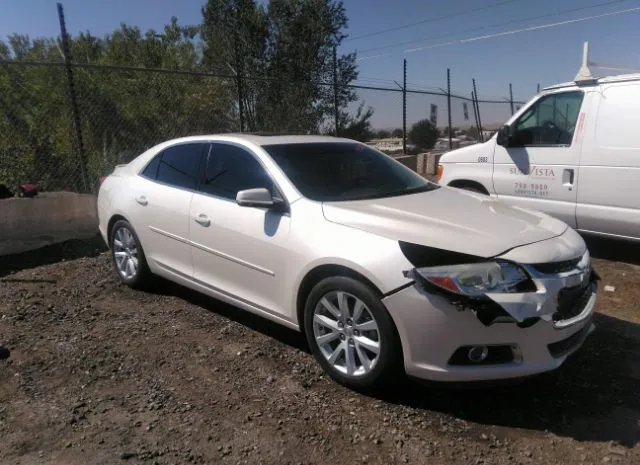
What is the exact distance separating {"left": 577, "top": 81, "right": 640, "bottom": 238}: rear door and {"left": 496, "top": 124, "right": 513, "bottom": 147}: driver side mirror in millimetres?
836

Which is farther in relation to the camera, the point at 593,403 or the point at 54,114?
the point at 54,114

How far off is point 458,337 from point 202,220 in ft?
7.11

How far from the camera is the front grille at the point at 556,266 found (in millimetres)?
2988

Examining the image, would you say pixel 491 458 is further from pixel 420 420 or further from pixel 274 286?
pixel 274 286

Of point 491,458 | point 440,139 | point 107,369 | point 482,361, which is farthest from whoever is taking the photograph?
point 440,139

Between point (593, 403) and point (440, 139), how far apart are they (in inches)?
574

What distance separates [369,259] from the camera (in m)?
3.05

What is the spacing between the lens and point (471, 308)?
9.25ft

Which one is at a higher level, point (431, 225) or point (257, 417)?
point (431, 225)

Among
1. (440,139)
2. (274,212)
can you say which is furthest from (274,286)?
(440,139)

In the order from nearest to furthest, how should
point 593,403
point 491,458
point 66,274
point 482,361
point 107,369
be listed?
point 491,458, point 482,361, point 593,403, point 107,369, point 66,274

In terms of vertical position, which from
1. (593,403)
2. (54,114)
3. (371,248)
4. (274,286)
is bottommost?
(593,403)

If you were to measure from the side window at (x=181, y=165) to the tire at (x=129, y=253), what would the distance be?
0.63 m

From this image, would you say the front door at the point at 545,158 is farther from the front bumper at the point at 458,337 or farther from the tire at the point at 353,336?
the tire at the point at 353,336
